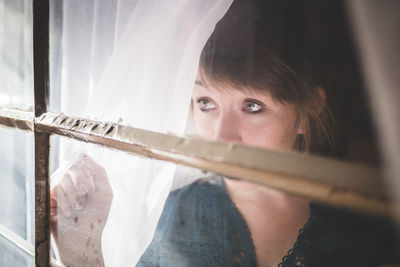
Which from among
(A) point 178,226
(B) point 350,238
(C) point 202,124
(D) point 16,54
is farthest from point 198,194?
(D) point 16,54

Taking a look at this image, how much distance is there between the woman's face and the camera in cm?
71

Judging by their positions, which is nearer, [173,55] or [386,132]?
[386,132]

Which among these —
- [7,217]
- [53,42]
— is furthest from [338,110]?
[7,217]

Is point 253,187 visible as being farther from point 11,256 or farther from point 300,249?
point 11,256

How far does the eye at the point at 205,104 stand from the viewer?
775mm

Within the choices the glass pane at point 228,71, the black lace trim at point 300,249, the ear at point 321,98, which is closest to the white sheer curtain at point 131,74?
the glass pane at point 228,71

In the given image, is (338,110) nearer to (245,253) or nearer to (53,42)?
(245,253)

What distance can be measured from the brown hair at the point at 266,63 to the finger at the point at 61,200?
63 cm

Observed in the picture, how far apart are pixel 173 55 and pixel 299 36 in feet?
1.33

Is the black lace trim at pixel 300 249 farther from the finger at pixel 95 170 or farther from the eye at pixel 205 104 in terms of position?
the finger at pixel 95 170

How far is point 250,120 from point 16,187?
45.8 inches

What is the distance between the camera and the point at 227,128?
2.35ft

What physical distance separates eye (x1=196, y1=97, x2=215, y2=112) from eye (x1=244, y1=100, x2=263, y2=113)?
0.41ft

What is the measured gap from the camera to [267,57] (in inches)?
27.1
